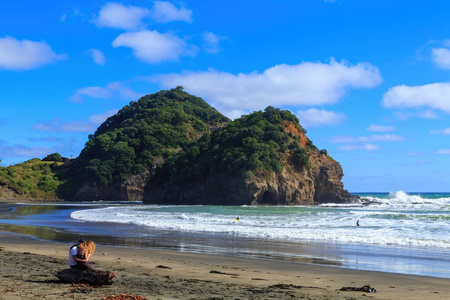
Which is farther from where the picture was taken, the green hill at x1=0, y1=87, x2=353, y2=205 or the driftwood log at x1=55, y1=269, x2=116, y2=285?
the green hill at x1=0, y1=87, x2=353, y2=205

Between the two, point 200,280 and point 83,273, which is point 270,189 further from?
point 83,273

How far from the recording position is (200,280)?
8.80 metres

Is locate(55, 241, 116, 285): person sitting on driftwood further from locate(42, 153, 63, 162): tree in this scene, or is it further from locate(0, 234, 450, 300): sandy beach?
locate(42, 153, 63, 162): tree

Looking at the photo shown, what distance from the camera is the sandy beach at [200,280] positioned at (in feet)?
23.3

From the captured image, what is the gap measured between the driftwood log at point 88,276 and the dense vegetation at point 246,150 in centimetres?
5304

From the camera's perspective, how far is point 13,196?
271ft

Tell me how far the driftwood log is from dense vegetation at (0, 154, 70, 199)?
279 feet

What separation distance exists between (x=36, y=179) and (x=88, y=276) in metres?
93.8

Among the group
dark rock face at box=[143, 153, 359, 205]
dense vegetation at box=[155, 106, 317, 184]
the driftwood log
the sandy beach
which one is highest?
dense vegetation at box=[155, 106, 317, 184]

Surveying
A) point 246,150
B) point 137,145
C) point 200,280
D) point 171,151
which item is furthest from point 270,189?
point 200,280

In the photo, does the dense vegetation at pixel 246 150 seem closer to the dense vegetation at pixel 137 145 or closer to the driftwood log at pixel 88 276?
the dense vegetation at pixel 137 145

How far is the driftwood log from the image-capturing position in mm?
7516

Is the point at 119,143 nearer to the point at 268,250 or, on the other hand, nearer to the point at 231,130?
the point at 231,130

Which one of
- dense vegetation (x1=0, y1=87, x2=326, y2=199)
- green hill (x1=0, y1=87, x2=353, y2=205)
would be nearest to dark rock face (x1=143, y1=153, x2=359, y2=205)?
green hill (x1=0, y1=87, x2=353, y2=205)
